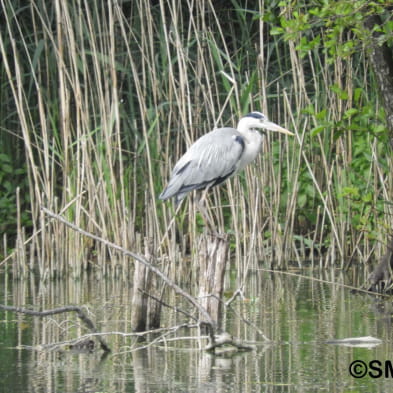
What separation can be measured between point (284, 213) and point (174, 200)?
1934 millimetres

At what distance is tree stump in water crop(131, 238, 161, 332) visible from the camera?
5848mm

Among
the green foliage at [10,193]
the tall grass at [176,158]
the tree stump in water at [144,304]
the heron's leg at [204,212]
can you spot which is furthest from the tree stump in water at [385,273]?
the green foliage at [10,193]

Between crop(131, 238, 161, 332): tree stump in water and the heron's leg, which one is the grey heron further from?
crop(131, 238, 161, 332): tree stump in water

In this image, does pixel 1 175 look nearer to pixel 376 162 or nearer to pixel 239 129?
pixel 239 129

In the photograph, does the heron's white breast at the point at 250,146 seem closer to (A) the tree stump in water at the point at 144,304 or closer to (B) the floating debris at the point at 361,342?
(A) the tree stump in water at the point at 144,304

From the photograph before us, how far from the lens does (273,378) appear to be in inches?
181

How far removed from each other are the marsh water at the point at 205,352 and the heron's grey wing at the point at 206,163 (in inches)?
31.1

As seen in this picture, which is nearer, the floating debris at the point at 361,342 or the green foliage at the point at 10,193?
the floating debris at the point at 361,342

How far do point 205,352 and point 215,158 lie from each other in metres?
2.04

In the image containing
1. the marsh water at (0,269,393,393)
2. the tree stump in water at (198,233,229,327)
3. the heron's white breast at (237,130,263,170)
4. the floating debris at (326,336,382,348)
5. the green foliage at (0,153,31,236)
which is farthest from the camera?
the green foliage at (0,153,31,236)

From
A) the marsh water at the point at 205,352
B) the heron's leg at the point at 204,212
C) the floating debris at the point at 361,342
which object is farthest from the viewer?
the heron's leg at the point at 204,212

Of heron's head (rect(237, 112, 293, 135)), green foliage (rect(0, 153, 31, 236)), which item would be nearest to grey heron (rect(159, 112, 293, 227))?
heron's head (rect(237, 112, 293, 135))

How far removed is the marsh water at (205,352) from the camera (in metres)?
4.52

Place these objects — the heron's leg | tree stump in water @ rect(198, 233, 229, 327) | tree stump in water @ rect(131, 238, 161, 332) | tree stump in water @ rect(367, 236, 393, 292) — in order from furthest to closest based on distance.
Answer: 1. the heron's leg
2. tree stump in water @ rect(367, 236, 393, 292)
3. tree stump in water @ rect(131, 238, 161, 332)
4. tree stump in water @ rect(198, 233, 229, 327)
